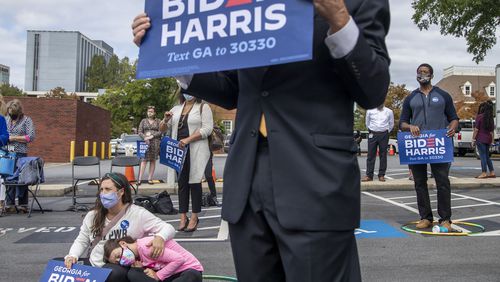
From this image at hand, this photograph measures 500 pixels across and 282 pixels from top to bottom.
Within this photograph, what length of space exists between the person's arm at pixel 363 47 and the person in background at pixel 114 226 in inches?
111

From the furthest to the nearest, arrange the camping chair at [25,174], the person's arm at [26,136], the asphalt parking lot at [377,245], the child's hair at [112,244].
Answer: the person's arm at [26,136]
the camping chair at [25,174]
the asphalt parking lot at [377,245]
the child's hair at [112,244]

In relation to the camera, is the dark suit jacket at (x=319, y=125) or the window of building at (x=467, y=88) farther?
the window of building at (x=467, y=88)

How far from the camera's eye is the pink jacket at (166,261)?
4070 mm

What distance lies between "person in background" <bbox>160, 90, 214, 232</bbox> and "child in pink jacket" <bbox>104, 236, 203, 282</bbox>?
100 inches

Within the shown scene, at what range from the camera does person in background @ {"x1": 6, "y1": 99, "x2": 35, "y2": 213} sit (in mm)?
8844

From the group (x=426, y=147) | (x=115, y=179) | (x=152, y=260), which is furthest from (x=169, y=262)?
(x=426, y=147)

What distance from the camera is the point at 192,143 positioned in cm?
675

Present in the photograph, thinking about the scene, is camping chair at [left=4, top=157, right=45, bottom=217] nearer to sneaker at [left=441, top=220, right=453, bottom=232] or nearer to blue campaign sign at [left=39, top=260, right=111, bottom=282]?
blue campaign sign at [left=39, top=260, right=111, bottom=282]

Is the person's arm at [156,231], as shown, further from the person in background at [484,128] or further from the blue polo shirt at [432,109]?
the person in background at [484,128]

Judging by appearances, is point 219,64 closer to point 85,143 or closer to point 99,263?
point 99,263

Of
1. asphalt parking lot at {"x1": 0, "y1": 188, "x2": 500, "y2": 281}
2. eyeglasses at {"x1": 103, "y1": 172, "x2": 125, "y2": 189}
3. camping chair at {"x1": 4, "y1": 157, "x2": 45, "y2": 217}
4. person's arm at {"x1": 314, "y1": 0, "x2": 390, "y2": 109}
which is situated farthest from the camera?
camping chair at {"x1": 4, "y1": 157, "x2": 45, "y2": 217}

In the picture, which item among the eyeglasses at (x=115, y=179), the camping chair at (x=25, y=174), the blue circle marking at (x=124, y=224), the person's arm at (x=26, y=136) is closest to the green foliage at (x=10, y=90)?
the person's arm at (x=26, y=136)

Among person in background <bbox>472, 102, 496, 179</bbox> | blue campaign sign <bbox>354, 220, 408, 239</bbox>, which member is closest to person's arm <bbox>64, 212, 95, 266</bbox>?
blue campaign sign <bbox>354, 220, 408, 239</bbox>

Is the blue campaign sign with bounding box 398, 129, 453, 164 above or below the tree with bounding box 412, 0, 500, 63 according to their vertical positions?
below
